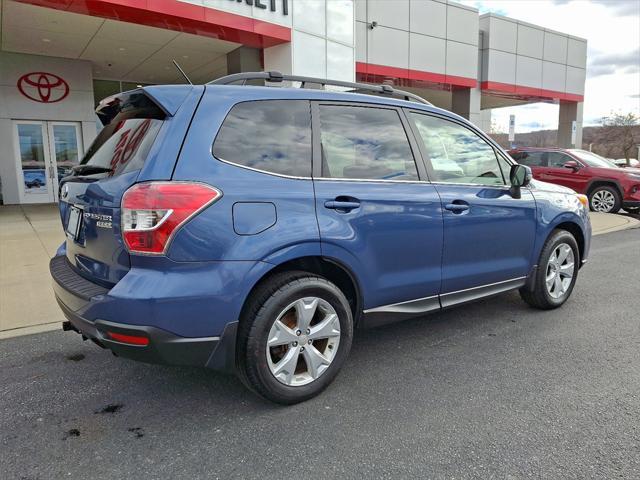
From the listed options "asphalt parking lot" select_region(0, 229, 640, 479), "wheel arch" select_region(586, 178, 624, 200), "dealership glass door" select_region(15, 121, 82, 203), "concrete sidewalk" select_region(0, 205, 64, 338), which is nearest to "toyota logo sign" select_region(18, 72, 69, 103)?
"dealership glass door" select_region(15, 121, 82, 203)

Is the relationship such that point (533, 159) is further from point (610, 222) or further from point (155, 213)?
point (155, 213)

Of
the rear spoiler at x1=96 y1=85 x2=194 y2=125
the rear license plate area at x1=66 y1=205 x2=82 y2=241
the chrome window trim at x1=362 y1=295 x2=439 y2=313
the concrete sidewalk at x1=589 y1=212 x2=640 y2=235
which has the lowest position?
the concrete sidewalk at x1=589 y1=212 x2=640 y2=235

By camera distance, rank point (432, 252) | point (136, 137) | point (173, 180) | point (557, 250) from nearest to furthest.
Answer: point (173, 180), point (136, 137), point (432, 252), point (557, 250)

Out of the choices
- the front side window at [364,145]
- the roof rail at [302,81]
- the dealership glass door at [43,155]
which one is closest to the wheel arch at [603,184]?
the roof rail at [302,81]

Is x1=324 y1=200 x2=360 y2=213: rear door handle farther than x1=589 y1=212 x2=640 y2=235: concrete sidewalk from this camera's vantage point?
No

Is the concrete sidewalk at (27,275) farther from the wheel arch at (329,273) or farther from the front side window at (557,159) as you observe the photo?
the front side window at (557,159)

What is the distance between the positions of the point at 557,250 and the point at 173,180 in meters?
3.63

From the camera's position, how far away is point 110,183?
2.66m

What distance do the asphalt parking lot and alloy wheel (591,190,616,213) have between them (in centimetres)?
898

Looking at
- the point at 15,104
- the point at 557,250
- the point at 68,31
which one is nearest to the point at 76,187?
the point at 557,250

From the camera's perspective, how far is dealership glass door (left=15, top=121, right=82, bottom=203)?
1469 centimetres

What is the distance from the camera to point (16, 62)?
14.0 meters

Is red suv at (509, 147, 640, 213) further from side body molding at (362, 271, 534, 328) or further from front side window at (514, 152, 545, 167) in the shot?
side body molding at (362, 271, 534, 328)

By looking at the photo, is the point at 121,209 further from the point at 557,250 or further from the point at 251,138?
the point at 557,250
